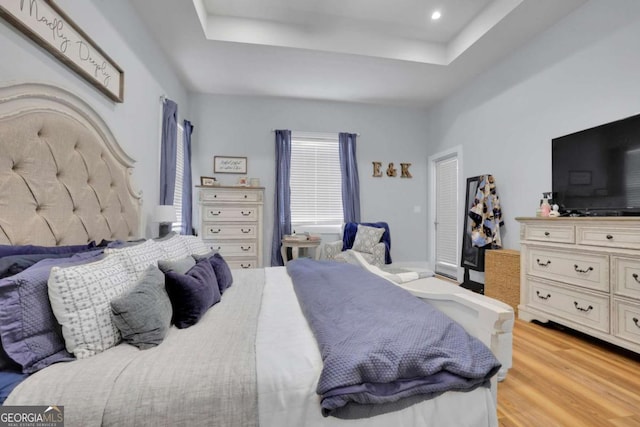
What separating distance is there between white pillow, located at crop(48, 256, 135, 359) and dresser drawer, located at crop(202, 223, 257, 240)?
2.61 m

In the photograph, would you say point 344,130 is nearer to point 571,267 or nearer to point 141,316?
point 571,267

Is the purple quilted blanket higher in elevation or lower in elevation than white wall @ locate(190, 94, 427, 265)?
lower

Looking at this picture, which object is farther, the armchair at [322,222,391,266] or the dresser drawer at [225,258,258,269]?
the armchair at [322,222,391,266]

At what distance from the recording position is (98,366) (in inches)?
33.9

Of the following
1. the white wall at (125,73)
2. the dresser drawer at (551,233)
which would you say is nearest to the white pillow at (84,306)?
the white wall at (125,73)

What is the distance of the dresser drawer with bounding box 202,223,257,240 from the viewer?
3.61 meters

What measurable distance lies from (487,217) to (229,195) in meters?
3.23

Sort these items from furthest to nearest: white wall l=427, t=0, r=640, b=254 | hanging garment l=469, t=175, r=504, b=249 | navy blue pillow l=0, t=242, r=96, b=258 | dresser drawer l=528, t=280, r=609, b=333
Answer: hanging garment l=469, t=175, r=504, b=249 < white wall l=427, t=0, r=640, b=254 < dresser drawer l=528, t=280, r=609, b=333 < navy blue pillow l=0, t=242, r=96, b=258

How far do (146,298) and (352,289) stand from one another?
36.3 inches

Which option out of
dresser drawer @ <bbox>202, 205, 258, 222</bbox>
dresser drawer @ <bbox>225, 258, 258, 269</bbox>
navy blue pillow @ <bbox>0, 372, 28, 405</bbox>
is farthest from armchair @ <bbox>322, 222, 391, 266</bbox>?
navy blue pillow @ <bbox>0, 372, 28, 405</bbox>

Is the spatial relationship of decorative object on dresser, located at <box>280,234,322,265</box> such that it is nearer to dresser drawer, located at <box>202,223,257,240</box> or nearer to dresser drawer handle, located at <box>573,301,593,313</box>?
dresser drawer, located at <box>202,223,257,240</box>

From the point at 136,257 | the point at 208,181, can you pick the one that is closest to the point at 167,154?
the point at 208,181

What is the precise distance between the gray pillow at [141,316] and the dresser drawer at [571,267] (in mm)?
2821

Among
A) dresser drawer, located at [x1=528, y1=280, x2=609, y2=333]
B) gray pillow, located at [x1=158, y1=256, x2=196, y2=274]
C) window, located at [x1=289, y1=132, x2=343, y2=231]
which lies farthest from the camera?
window, located at [x1=289, y1=132, x2=343, y2=231]
